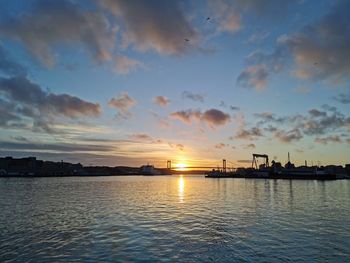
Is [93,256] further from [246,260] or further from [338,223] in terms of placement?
[338,223]

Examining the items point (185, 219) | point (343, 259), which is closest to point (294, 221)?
point (185, 219)

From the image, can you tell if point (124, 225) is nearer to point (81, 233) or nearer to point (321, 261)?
point (81, 233)

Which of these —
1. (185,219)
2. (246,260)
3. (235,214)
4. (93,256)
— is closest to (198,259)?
(246,260)

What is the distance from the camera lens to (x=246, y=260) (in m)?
21.4

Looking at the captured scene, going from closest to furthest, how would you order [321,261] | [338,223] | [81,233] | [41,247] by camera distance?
[321,261], [41,247], [81,233], [338,223]

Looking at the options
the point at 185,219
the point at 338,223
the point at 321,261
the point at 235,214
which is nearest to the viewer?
the point at 321,261

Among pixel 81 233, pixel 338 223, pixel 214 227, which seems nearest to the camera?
pixel 81 233

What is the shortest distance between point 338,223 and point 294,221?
4491 millimetres

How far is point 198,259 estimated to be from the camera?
2158 cm

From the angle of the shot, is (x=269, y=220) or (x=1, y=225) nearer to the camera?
(x=1, y=225)

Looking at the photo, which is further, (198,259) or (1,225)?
(1,225)

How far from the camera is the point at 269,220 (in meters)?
37.8

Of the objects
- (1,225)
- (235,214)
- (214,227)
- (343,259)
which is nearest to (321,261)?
(343,259)

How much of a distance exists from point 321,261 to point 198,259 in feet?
25.7
